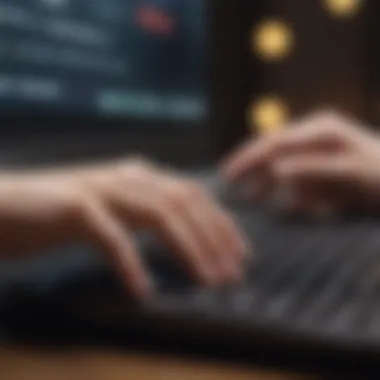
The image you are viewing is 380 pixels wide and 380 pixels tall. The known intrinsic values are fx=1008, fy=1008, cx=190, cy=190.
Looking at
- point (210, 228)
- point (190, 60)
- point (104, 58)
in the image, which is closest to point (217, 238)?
point (210, 228)

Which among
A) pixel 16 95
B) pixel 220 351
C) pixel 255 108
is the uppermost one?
pixel 255 108

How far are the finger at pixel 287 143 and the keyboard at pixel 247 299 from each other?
137 mm

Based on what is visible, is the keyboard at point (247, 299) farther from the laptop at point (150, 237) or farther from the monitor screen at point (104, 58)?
the monitor screen at point (104, 58)

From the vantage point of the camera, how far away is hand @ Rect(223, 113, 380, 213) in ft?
2.24

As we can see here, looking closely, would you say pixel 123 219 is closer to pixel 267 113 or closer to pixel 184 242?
pixel 184 242

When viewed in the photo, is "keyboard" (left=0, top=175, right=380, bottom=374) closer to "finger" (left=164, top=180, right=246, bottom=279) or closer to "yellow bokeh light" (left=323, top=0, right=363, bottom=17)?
"finger" (left=164, top=180, right=246, bottom=279)

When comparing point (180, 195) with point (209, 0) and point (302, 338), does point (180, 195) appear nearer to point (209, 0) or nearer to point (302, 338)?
point (302, 338)

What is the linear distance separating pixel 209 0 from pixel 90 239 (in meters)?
0.66

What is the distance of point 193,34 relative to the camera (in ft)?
3.37

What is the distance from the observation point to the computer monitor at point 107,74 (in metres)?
0.78

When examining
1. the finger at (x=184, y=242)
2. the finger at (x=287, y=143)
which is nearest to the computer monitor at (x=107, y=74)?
the finger at (x=287, y=143)

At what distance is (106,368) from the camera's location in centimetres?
39

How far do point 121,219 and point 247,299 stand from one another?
0.37ft

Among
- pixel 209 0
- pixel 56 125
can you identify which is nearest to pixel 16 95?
pixel 56 125
